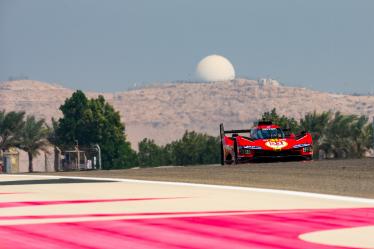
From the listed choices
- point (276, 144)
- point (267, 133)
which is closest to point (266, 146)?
point (276, 144)

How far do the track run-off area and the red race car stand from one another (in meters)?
11.8

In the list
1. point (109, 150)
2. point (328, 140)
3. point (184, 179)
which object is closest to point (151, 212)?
point (184, 179)

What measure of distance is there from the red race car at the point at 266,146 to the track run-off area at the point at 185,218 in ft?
38.7

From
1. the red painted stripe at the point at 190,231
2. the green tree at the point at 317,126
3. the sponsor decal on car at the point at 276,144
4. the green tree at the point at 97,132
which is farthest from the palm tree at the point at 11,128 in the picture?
the red painted stripe at the point at 190,231

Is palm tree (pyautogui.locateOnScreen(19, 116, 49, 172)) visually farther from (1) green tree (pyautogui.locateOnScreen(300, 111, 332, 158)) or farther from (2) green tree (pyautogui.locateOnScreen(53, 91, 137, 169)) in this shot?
(1) green tree (pyautogui.locateOnScreen(300, 111, 332, 158))

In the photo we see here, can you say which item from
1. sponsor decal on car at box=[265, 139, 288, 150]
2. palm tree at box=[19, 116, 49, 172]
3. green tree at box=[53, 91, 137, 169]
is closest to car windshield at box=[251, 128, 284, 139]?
sponsor decal on car at box=[265, 139, 288, 150]

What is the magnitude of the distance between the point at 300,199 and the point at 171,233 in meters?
5.55

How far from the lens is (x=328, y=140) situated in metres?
83.2

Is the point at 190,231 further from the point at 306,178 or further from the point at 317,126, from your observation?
the point at 317,126

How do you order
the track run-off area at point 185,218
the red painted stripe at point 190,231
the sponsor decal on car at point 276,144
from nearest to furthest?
the red painted stripe at point 190,231 → the track run-off area at point 185,218 → the sponsor decal on car at point 276,144

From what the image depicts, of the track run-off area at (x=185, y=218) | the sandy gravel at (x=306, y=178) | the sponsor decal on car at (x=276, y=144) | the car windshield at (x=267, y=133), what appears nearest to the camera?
the track run-off area at (x=185, y=218)

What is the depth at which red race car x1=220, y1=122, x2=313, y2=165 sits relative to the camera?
31609 millimetres

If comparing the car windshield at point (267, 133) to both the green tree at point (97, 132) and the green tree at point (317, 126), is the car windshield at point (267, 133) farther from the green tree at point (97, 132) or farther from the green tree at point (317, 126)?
the green tree at point (97, 132)

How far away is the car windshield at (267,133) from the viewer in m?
32.2
